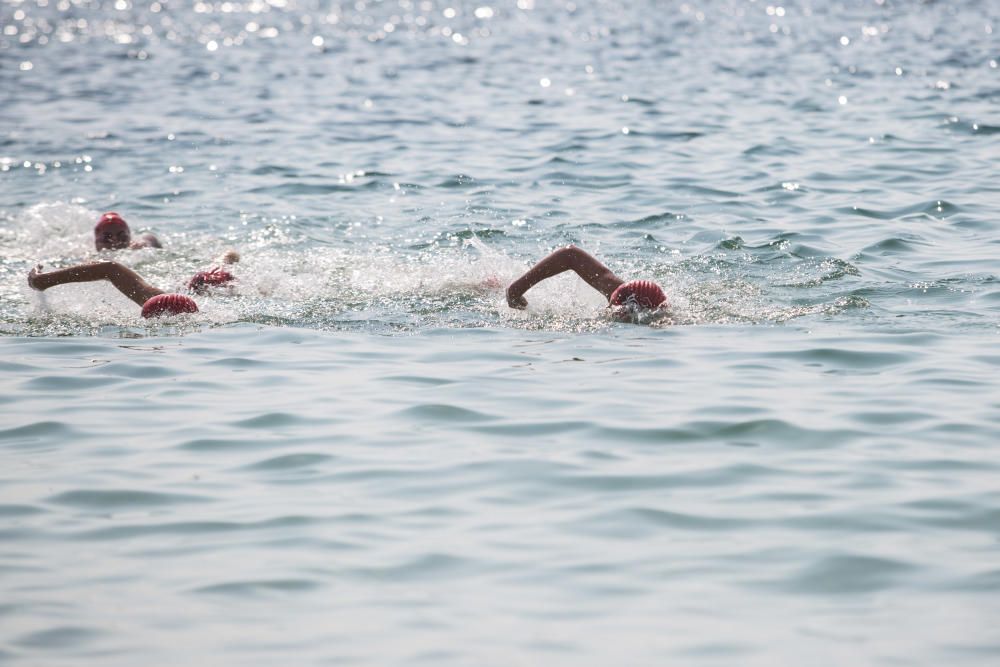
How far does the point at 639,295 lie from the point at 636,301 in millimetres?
51

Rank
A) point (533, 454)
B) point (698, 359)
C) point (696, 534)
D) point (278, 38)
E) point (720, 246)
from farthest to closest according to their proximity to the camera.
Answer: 1. point (278, 38)
2. point (720, 246)
3. point (698, 359)
4. point (533, 454)
5. point (696, 534)

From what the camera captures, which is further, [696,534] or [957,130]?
Answer: [957,130]

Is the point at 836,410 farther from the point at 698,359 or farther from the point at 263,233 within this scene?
the point at 263,233

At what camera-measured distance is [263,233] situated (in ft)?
45.6

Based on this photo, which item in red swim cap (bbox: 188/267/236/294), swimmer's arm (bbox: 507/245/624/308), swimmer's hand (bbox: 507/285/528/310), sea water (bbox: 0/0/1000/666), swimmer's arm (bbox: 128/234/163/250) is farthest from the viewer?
swimmer's arm (bbox: 128/234/163/250)

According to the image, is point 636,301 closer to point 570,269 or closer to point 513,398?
point 570,269

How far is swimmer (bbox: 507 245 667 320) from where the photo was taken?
973 centimetres

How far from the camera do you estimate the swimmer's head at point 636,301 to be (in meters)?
9.78

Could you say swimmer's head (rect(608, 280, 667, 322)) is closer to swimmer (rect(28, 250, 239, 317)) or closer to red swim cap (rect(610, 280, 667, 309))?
red swim cap (rect(610, 280, 667, 309))

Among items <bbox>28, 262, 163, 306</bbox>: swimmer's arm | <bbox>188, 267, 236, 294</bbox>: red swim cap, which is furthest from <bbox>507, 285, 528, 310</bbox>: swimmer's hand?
<bbox>28, 262, 163, 306</bbox>: swimmer's arm

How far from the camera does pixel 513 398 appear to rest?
8.01 metres

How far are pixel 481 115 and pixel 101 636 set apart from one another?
17.0m

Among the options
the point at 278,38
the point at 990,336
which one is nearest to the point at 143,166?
the point at 990,336

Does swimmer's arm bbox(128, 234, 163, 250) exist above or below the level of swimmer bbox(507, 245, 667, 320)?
above
